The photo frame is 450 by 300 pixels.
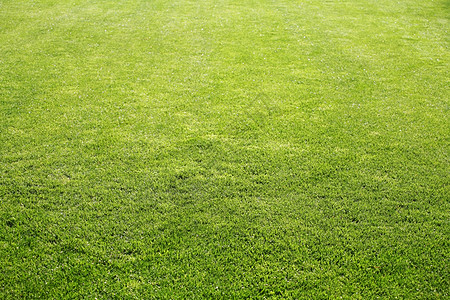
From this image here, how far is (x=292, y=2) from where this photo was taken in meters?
12.6

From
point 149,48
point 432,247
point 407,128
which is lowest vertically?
point 432,247

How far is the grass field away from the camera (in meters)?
3.25

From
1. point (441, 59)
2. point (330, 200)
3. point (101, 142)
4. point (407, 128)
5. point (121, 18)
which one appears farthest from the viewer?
point (121, 18)

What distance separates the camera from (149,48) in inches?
329

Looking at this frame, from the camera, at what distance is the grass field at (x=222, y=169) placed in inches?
128

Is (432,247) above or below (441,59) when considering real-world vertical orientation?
below

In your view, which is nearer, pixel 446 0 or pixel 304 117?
pixel 304 117

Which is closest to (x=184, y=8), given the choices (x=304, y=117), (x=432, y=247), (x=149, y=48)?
(x=149, y=48)

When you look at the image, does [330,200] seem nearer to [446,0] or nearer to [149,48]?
[149,48]

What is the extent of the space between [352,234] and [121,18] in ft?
32.4

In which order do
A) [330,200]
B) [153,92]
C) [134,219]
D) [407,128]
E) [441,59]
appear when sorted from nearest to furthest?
[134,219] → [330,200] → [407,128] → [153,92] → [441,59]

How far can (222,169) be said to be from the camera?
178 inches

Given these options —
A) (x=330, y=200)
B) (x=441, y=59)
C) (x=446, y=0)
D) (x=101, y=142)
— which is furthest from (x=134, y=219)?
(x=446, y=0)

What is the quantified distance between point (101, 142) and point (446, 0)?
47.9 feet
